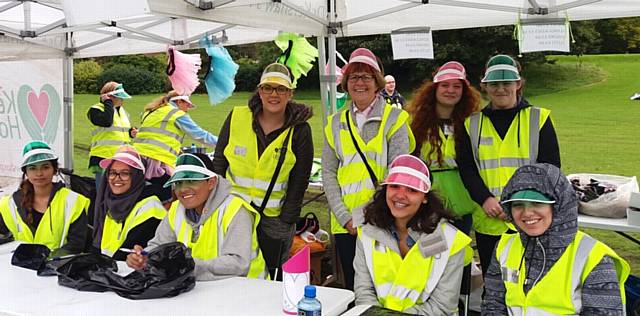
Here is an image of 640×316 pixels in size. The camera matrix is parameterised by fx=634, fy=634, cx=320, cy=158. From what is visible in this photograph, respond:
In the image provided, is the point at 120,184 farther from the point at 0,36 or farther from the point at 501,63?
the point at 0,36

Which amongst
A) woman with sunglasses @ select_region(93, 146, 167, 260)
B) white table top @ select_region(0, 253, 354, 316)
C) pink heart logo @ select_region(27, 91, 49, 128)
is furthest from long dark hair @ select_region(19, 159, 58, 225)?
pink heart logo @ select_region(27, 91, 49, 128)

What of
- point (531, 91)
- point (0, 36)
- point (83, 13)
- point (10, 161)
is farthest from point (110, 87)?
point (531, 91)

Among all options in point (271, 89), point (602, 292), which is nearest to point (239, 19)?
point (271, 89)

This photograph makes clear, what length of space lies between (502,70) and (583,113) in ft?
51.8

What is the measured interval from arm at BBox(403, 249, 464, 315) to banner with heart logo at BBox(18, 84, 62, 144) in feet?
16.1

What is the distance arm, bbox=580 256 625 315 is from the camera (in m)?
2.07

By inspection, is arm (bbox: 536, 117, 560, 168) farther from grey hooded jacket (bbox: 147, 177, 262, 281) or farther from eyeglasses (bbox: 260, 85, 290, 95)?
grey hooded jacket (bbox: 147, 177, 262, 281)

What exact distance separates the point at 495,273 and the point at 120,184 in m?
1.83

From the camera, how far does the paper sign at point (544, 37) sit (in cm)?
340

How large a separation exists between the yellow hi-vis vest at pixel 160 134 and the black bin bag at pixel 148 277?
2.58 m

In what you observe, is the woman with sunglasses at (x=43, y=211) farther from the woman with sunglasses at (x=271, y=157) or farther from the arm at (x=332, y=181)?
the arm at (x=332, y=181)

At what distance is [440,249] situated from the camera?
2.41 meters

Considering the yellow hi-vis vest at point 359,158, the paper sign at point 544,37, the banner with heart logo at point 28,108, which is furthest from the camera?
the banner with heart logo at point 28,108

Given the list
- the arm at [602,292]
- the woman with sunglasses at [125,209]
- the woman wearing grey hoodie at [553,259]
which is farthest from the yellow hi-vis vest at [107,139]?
the arm at [602,292]
